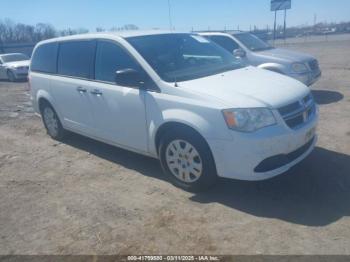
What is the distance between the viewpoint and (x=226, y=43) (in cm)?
955

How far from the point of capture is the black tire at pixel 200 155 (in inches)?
154

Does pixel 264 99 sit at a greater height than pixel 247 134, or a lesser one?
greater

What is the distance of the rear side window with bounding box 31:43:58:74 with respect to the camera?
616 centimetres

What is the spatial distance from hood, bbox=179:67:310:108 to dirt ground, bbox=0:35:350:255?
1073 mm

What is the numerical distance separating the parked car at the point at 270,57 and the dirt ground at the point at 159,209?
9.66 ft

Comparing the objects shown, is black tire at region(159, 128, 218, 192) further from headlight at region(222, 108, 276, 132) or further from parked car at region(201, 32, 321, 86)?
parked car at region(201, 32, 321, 86)

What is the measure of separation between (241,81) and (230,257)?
2166 mm

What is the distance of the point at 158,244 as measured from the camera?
3.31m

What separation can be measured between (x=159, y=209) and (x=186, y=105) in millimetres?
1212

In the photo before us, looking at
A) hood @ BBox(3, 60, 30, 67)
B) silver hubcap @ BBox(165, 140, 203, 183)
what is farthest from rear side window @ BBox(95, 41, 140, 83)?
hood @ BBox(3, 60, 30, 67)

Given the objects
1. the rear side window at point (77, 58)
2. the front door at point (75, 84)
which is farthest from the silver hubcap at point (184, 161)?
the rear side window at point (77, 58)

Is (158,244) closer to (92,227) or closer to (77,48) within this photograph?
(92,227)

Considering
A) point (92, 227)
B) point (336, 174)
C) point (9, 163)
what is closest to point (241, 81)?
point (336, 174)

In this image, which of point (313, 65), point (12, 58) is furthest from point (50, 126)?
point (12, 58)
